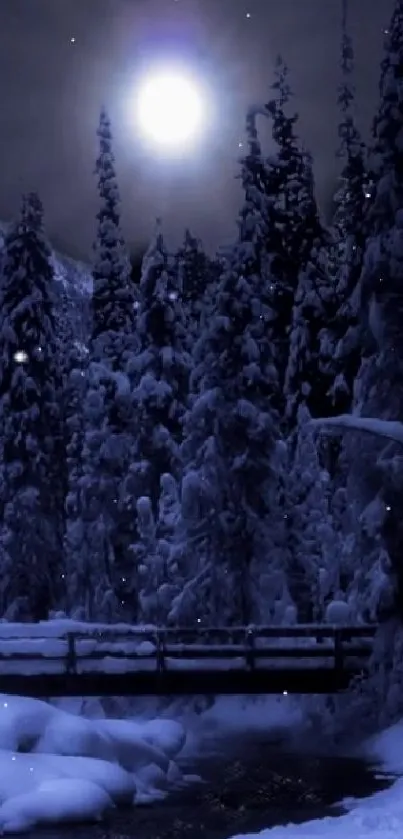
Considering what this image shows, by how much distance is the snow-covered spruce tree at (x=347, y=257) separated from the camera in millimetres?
25406

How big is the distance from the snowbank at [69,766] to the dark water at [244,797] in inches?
11.9

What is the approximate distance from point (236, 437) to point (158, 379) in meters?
7.27

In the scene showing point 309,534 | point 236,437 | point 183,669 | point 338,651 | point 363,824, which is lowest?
point 363,824

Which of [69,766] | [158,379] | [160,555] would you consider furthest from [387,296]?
[158,379]

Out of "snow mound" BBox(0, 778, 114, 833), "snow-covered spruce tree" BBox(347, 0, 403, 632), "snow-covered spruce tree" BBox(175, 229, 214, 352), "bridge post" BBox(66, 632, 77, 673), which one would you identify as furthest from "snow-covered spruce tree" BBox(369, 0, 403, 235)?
"snow-covered spruce tree" BBox(175, 229, 214, 352)

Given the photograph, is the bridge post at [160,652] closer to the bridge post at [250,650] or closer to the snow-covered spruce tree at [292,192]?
the bridge post at [250,650]

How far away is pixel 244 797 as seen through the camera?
61.3 ft

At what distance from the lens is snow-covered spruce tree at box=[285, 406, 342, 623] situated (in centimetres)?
3500

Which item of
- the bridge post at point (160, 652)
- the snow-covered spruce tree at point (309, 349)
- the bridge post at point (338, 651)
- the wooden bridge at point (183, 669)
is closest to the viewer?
the wooden bridge at point (183, 669)

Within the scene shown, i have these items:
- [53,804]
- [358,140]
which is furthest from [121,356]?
[53,804]

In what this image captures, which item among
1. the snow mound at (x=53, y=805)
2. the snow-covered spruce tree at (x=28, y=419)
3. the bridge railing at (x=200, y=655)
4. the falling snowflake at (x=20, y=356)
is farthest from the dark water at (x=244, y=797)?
the falling snowflake at (x=20, y=356)

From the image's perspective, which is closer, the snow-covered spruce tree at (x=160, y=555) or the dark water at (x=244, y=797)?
the dark water at (x=244, y=797)

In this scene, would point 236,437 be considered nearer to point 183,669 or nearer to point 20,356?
point 20,356

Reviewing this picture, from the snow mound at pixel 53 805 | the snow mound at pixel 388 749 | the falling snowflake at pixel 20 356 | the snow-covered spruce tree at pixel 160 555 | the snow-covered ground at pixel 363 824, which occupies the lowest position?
the snow-covered ground at pixel 363 824
